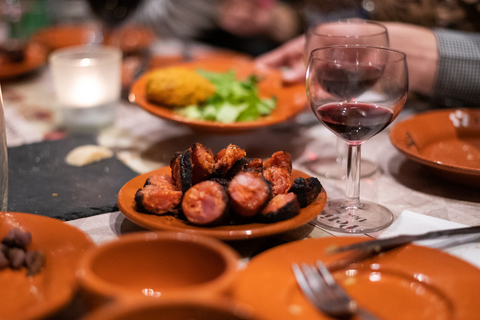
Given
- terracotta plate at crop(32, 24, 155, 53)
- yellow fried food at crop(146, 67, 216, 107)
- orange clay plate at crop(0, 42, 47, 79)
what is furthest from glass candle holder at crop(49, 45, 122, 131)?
terracotta plate at crop(32, 24, 155, 53)

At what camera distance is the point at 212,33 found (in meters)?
3.58

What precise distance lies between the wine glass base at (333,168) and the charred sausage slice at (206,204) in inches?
19.2

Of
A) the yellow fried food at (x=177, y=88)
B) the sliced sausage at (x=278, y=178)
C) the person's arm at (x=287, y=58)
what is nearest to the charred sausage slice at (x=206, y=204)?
the sliced sausage at (x=278, y=178)

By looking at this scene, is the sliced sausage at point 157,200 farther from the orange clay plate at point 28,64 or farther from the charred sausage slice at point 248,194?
the orange clay plate at point 28,64

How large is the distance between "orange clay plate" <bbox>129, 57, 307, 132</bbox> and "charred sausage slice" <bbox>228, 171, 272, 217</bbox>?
1.44 feet

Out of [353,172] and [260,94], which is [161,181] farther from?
[260,94]

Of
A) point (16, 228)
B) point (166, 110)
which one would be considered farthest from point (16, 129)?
point (16, 228)

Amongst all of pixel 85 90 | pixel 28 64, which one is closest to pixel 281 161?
pixel 85 90

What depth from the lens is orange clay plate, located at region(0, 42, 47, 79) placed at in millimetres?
1984

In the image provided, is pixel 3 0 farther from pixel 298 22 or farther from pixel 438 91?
pixel 438 91

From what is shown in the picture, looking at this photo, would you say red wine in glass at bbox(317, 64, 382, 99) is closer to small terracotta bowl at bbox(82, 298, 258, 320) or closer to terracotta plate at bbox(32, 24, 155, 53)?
small terracotta bowl at bbox(82, 298, 258, 320)

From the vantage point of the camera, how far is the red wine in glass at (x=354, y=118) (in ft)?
2.84

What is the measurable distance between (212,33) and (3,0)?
1.45 metres

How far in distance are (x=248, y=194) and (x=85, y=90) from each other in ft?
3.20
